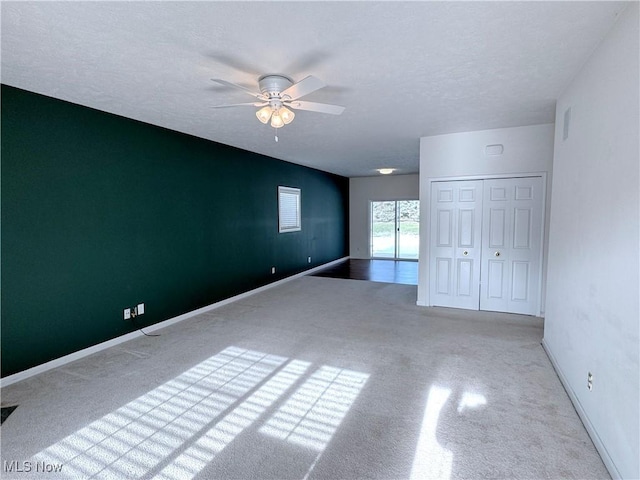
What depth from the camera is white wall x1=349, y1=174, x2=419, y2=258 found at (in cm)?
980

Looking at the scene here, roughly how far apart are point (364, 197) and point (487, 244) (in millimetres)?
5841

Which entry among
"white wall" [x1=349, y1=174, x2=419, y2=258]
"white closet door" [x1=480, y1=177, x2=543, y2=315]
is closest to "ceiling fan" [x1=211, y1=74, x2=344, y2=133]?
"white closet door" [x1=480, y1=177, x2=543, y2=315]

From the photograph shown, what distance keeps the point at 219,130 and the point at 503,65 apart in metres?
3.33

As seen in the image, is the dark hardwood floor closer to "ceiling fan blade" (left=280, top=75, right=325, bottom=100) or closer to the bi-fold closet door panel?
the bi-fold closet door panel

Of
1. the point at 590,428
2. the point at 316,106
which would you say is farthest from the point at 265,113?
the point at 590,428

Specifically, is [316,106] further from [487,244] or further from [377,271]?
[377,271]

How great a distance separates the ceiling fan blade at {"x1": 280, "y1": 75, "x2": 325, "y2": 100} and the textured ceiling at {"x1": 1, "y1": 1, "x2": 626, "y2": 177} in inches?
7.0

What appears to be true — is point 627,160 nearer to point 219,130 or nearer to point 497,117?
point 497,117

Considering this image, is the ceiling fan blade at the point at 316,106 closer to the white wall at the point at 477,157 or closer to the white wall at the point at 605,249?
the white wall at the point at 605,249

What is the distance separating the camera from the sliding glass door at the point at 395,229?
9.83 meters

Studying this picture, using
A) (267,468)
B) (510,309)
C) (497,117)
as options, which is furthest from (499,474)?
(497,117)

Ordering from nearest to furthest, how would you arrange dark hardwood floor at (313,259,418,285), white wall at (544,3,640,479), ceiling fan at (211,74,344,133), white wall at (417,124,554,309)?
1. white wall at (544,3,640,479)
2. ceiling fan at (211,74,344,133)
3. white wall at (417,124,554,309)
4. dark hardwood floor at (313,259,418,285)

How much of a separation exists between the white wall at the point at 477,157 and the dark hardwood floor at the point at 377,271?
217cm

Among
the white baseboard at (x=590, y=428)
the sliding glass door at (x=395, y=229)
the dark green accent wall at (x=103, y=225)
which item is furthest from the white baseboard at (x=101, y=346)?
the sliding glass door at (x=395, y=229)
